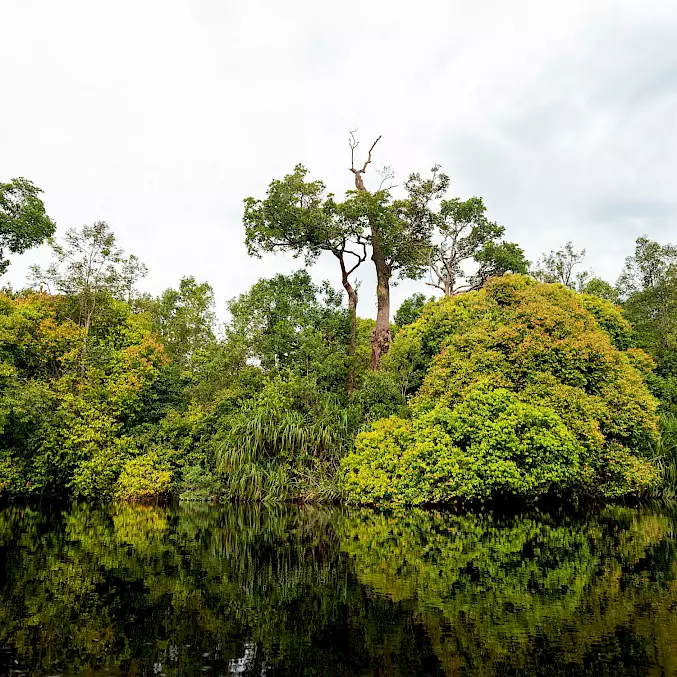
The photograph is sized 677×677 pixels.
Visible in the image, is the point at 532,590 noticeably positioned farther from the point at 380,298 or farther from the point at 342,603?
the point at 380,298

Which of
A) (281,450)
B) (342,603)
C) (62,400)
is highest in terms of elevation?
(62,400)

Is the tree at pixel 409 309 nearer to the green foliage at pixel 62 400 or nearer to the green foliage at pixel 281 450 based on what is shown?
the green foliage at pixel 281 450

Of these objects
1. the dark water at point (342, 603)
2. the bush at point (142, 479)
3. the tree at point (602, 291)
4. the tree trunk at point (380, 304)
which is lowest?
the dark water at point (342, 603)

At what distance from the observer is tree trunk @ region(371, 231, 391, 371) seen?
20.0 m

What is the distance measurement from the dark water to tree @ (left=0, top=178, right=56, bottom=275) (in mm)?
14987

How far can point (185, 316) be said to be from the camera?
28.4 meters

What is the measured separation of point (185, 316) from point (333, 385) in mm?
13003

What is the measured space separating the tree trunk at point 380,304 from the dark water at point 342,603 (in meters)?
11.0

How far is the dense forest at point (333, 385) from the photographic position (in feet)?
39.9

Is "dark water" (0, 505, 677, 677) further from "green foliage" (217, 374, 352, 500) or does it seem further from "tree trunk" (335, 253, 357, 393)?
"tree trunk" (335, 253, 357, 393)

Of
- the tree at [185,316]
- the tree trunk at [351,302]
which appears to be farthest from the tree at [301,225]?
the tree at [185,316]

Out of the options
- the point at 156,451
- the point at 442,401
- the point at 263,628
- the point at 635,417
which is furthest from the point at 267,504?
the point at 263,628

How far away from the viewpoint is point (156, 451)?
17.2m

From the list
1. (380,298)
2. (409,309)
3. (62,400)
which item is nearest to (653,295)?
(409,309)
